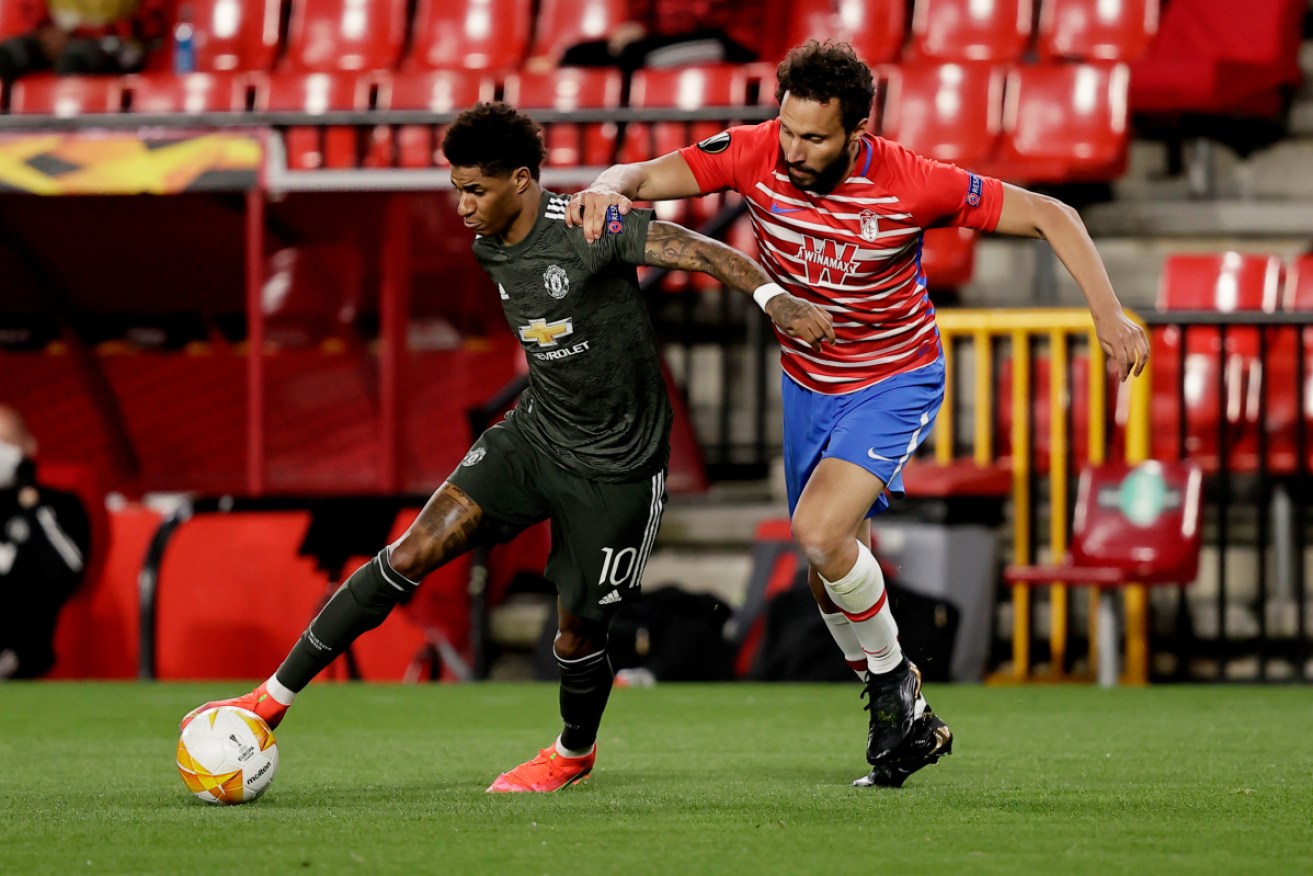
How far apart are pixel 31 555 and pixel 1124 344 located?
6.18 metres

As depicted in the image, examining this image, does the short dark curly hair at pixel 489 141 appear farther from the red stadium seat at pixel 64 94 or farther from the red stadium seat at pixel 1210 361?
the red stadium seat at pixel 64 94

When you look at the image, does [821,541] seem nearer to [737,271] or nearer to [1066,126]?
[737,271]

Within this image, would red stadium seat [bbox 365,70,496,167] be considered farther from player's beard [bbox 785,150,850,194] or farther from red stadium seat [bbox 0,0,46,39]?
player's beard [bbox 785,150,850,194]

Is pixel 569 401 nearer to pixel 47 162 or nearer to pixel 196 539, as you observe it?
pixel 196 539

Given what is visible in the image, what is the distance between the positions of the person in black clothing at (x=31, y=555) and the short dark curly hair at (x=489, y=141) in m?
5.16

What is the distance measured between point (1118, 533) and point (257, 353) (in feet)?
13.6

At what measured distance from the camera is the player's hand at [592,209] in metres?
4.42

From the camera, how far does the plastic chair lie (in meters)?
8.47

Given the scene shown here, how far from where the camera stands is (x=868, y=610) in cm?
487

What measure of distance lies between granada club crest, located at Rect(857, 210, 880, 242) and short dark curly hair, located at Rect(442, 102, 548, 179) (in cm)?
81

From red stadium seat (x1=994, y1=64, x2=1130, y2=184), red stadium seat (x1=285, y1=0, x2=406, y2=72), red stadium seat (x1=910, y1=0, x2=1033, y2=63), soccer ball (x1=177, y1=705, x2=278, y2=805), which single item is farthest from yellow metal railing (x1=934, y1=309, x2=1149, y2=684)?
soccer ball (x1=177, y1=705, x2=278, y2=805)

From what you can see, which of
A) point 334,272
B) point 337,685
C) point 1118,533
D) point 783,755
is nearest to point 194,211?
point 334,272

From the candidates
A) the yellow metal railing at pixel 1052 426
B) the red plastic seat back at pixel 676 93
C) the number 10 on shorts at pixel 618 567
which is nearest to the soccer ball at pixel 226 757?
the number 10 on shorts at pixel 618 567

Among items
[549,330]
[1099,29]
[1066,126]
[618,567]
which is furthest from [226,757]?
[1099,29]
